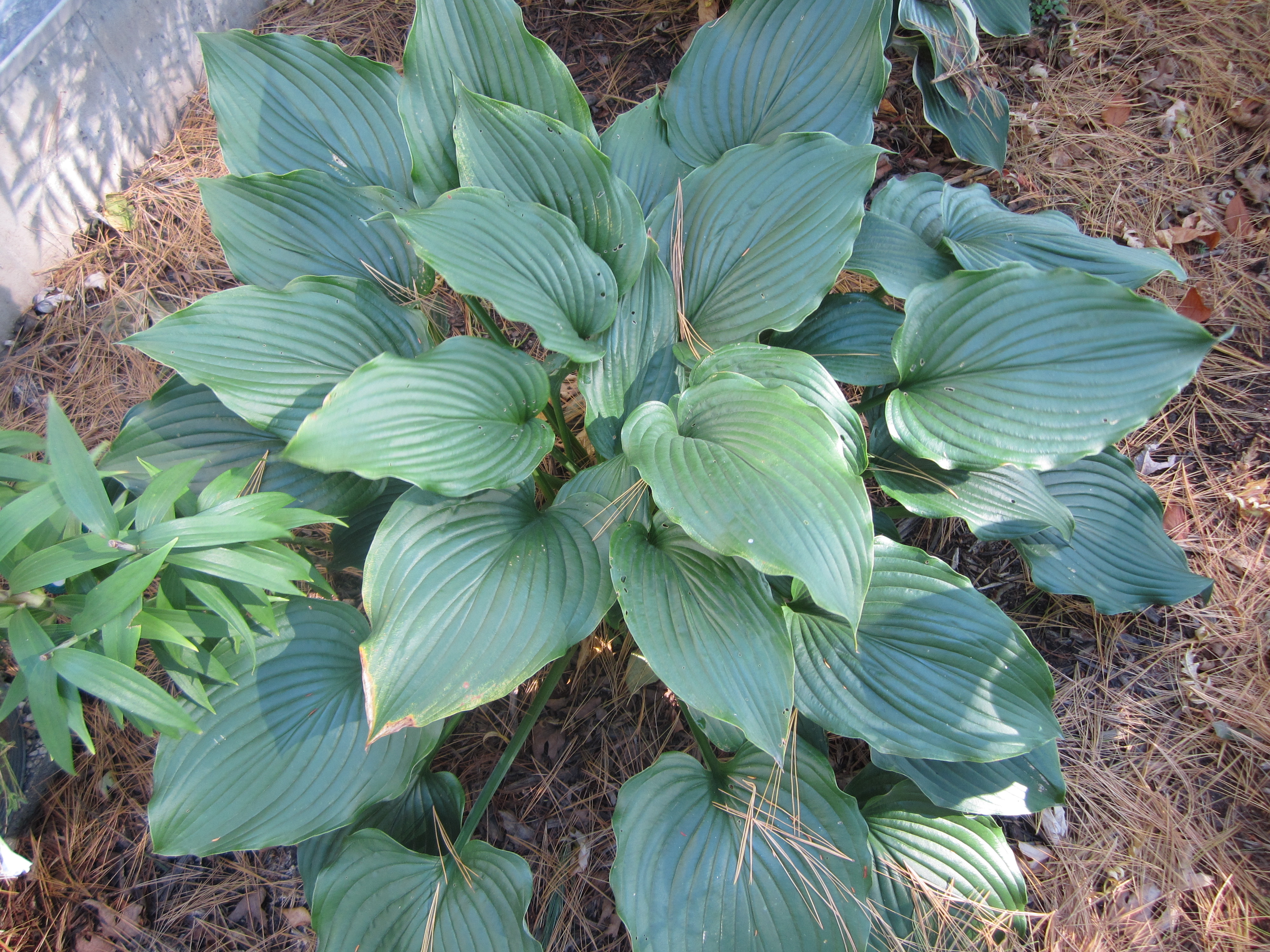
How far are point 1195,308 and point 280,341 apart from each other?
2.61 metres

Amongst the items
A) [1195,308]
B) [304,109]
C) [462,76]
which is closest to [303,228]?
[304,109]

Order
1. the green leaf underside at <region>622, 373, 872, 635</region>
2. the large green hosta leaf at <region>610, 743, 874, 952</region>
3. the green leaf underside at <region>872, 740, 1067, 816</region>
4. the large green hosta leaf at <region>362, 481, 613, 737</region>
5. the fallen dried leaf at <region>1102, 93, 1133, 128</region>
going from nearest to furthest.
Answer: the green leaf underside at <region>622, 373, 872, 635</region> → the large green hosta leaf at <region>362, 481, 613, 737</region> → the large green hosta leaf at <region>610, 743, 874, 952</region> → the green leaf underside at <region>872, 740, 1067, 816</region> → the fallen dried leaf at <region>1102, 93, 1133, 128</region>

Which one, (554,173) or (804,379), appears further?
(554,173)

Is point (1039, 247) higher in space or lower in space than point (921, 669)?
higher

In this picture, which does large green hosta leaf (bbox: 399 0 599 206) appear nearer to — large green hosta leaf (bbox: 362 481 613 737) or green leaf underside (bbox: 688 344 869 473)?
green leaf underside (bbox: 688 344 869 473)

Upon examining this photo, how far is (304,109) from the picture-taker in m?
1.79

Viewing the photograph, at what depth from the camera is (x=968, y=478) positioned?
162cm

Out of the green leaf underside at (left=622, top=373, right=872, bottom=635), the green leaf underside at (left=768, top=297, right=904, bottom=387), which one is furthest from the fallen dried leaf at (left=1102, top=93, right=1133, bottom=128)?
the green leaf underside at (left=622, top=373, right=872, bottom=635)

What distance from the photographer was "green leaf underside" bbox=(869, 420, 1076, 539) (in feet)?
5.13

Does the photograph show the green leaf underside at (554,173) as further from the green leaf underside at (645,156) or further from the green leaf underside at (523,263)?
the green leaf underside at (645,156)

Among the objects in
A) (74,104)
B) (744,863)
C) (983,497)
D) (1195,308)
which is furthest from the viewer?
(74,104)

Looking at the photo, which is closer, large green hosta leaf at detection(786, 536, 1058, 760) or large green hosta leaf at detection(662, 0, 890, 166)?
large green hosta leaf at detection(786, 536, 1058, 760)

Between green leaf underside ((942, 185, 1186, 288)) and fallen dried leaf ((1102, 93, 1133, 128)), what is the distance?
2.65 feet

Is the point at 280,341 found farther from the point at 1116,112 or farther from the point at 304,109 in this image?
the point at 1116,112
